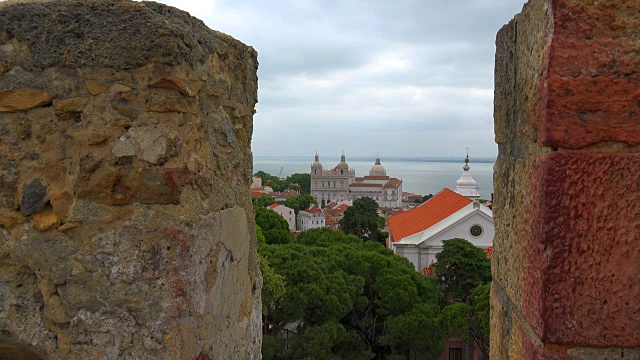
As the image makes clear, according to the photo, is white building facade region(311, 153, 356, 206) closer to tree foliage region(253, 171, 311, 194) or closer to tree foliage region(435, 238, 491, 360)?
tree foliage region(253, 171, 311, 194)

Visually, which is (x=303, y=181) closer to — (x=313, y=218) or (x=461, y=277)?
(x=313, y=218)

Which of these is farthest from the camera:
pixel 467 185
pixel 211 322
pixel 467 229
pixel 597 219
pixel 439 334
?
pixel 467 185

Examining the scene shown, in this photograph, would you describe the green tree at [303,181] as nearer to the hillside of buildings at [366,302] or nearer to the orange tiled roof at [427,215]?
the orange tiled roof at [427,215]

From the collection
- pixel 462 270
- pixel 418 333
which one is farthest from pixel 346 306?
pixel 462 270

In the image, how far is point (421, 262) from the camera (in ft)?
72.7

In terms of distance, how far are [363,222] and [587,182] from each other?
34.3 metres

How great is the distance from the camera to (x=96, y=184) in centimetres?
166

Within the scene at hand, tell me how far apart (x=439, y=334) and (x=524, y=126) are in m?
12.2

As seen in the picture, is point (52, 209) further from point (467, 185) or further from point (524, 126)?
point (467, 185)

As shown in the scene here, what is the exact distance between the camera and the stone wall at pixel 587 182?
44.9 inches

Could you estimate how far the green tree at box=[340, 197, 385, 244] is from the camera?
106 feet

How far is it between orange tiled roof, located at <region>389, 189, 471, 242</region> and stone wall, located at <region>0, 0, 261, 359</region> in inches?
893

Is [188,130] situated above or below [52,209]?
above

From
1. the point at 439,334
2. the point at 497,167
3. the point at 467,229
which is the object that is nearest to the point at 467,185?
the point at 467,229
